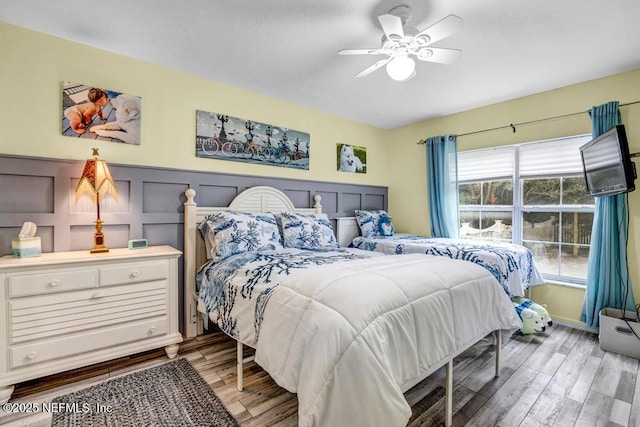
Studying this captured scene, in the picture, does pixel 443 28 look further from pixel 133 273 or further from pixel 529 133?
pixel 133 273

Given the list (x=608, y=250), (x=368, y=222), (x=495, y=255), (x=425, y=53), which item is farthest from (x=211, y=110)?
(x=608, y=250)

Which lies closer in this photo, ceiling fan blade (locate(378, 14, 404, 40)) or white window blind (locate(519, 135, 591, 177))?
ceiling fan blade (locate(378, 14, 404, 40))

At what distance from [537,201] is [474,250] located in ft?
3.95

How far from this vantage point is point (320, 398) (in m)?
1.08

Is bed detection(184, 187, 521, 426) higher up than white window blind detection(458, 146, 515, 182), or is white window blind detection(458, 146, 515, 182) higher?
white window blind detection(458, 146, 515, 182)

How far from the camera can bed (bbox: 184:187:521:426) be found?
108cm

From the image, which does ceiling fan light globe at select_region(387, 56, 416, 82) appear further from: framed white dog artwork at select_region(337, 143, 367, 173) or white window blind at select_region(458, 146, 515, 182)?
white window blind at select_region(458, 146, 515, 182)

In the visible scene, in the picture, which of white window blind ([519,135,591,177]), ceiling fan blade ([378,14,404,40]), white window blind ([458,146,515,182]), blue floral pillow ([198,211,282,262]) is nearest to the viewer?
ceiling fan blade ([378,14,404,40])

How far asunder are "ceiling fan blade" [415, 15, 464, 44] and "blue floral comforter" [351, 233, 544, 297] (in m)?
1.90

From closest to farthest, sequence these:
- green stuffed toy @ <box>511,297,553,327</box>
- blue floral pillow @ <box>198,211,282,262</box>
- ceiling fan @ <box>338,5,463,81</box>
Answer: ceiling fan @ <box>338,5,463,81</box>, blue floral pillow @ <box>198,211,282,262</box>, green stuffed toy @ <box>511,297,553,327</box>

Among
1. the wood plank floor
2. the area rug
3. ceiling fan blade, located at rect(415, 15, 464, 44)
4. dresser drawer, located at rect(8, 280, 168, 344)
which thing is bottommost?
the wood plank floor

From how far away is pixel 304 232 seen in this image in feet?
9.57

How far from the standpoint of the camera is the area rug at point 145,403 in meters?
1.54

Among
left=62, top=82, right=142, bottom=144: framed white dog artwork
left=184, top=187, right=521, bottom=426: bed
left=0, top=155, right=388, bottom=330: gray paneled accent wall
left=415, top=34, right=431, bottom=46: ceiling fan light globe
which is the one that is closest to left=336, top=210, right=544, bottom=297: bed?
left=184, top=187, right=521, bottom=426: bed
